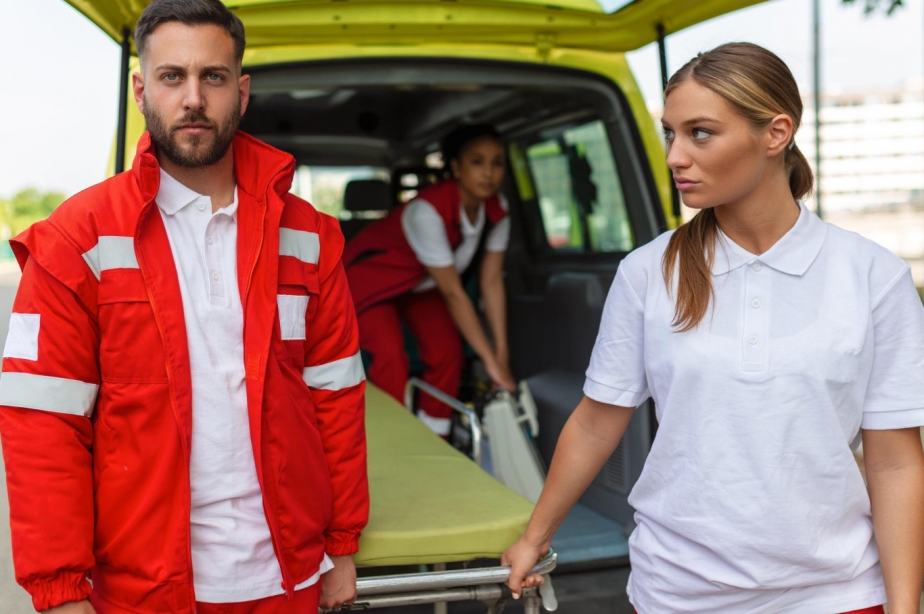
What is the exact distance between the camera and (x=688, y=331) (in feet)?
5.05

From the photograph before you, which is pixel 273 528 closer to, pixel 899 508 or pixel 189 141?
pixel 189 141

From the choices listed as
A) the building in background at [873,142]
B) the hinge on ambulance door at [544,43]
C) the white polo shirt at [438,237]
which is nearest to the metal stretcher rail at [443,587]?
the hinge on ambulance door at [544,43]

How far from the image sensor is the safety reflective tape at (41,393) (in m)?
1.43

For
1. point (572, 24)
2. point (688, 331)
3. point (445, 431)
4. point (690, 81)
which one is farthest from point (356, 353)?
point (445, 431)

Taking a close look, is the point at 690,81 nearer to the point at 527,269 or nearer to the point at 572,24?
the point at 572,24

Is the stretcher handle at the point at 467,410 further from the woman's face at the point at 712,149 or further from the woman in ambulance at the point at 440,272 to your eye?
the woman's face at the point at 712,149

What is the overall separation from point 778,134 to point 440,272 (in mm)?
2607

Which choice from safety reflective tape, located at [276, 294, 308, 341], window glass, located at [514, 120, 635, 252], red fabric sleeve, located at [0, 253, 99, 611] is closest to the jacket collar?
safety reflective tape, located at [276, 294, 308, 341]

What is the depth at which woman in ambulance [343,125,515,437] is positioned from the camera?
13.4 ft

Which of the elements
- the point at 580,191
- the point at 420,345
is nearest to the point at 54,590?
the point at 420,345

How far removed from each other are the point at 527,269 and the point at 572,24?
2645mm

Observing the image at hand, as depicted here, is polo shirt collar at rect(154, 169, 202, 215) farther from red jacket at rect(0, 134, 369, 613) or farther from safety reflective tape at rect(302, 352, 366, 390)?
safety reflective tape at rect(302, 352, 366, 390)

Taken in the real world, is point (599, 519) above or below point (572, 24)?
below

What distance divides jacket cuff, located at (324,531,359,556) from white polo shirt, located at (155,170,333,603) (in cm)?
19
